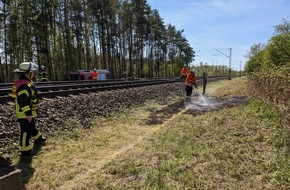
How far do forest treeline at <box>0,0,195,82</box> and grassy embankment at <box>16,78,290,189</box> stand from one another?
31483 millimetres

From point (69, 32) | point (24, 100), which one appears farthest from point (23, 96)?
point (69, 32)

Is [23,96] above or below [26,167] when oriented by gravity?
above

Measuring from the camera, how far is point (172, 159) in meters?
5.93

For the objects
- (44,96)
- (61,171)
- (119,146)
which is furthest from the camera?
(44,96)

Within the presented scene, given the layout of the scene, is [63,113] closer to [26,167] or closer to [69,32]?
[26,167]

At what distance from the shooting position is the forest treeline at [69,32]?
1574 inches

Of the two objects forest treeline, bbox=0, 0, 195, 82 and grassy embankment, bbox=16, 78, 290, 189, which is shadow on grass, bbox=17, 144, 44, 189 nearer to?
grassy embankment, bbox=16, 78, 290, 189

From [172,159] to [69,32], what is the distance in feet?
151

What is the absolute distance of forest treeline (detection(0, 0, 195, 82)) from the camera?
131 ft

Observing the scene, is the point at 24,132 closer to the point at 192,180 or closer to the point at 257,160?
the point at 192,180

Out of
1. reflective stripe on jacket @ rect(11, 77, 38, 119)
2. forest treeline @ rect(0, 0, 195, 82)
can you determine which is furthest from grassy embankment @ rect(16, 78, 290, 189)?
forest treeline @ rect(0, 0, 195, 82)

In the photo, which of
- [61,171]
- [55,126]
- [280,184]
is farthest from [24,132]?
[280,184]

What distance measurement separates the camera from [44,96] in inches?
452

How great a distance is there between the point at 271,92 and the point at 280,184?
469 centimetres
